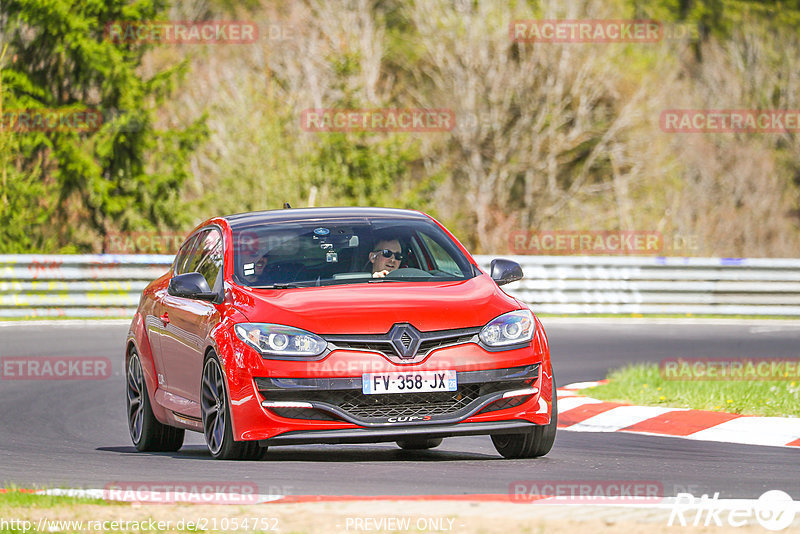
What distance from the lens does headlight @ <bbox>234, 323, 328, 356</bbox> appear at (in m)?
8.31

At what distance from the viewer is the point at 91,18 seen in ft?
97.2

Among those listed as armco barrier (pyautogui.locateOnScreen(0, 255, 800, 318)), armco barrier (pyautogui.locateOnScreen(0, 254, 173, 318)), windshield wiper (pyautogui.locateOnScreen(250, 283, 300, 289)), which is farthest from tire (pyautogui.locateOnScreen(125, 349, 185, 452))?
armco barrier (pyautogui.locateOnScreen(0, 255, 800, 318))

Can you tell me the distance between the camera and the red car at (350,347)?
27.3 ft

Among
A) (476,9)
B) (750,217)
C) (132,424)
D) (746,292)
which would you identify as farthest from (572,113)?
(132,424)

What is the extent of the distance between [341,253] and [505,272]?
1037 millimetres

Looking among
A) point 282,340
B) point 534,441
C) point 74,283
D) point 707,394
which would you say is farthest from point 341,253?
point 74,283

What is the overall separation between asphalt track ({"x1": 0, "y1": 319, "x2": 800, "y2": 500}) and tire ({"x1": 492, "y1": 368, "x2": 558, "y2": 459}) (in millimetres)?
88

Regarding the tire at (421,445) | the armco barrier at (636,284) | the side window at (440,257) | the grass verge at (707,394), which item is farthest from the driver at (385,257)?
the armco barrier at (636,284)

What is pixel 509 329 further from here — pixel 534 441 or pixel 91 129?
pixel 91 129

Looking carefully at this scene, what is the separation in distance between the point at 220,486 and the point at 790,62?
46.9 meters

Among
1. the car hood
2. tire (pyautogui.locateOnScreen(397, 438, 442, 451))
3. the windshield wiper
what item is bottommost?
tire (pyautogui.locateOnScreen(397, 438, 442, 451))

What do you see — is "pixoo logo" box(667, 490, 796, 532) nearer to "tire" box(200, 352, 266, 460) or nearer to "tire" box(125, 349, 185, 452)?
"tire" box(200, 352, 266, 460)

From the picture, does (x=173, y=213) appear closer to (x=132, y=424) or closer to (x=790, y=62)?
(x=132, y=424)

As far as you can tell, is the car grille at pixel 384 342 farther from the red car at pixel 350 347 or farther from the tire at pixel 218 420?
the tire at pixel 218 420
